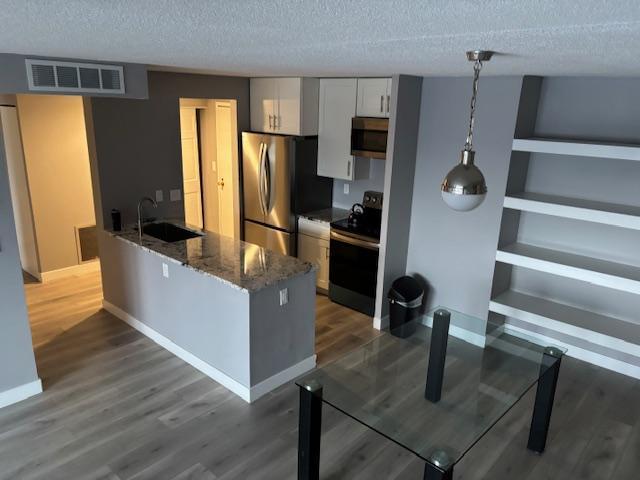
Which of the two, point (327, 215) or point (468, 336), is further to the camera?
point (327, 215)

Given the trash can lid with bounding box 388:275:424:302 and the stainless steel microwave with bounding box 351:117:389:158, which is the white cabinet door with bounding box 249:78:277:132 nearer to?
the stainless steel microwave with bounding box 351:117:389:158

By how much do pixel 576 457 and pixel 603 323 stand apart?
1281mm

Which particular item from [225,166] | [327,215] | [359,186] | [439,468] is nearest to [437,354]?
[439,468]

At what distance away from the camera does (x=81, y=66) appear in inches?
124

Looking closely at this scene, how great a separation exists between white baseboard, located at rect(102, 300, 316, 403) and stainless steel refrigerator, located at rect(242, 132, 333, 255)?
5.92 feet

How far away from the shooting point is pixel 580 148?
11.8 ft

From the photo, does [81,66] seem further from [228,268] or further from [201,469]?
[201,469]

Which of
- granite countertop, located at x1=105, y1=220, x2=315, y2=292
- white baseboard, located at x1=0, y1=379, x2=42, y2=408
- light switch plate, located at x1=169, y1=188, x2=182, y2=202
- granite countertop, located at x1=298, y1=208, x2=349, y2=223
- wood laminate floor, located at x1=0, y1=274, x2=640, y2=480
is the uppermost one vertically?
light switch plate, located at x1=169, y1=188, x2=182, y2=202

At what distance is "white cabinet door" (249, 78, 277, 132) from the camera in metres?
5.54

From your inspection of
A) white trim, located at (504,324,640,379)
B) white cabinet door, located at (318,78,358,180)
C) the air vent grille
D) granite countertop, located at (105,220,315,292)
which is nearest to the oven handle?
white cabinet door, located at (318,78,358,180)

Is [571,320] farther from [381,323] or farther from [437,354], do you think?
[381,323]

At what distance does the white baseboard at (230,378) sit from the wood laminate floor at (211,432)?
0.06 metres

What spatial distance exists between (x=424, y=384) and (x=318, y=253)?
272 cm

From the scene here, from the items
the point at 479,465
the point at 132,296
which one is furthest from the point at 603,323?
the point at 132,296
